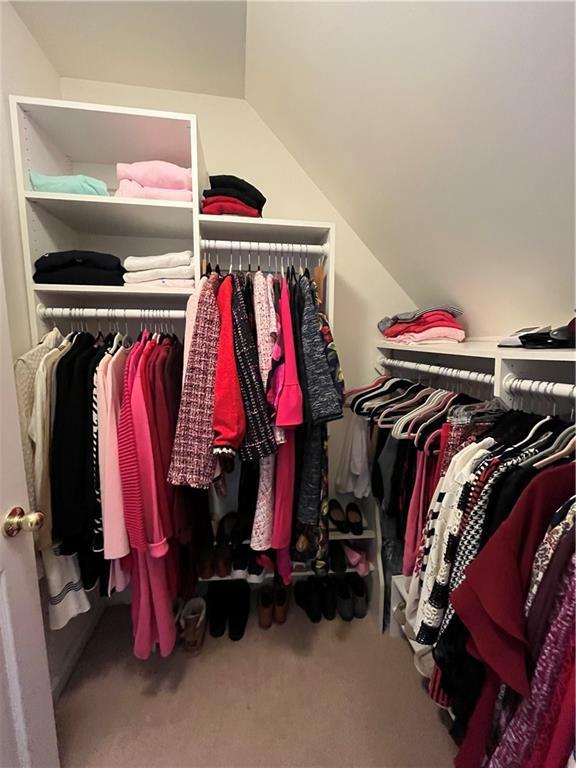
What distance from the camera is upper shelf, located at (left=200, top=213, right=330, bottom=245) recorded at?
1248mm

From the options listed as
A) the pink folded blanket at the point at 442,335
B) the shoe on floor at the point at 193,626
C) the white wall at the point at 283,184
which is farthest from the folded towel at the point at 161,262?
the shoe on floor at the point at 193,626

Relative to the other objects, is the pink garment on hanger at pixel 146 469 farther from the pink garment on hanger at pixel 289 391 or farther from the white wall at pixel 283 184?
the white wall at pixel 283 184

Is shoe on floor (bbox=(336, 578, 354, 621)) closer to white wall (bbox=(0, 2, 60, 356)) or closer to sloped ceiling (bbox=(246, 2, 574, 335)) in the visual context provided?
sloped ceiling (bbox=(246, 2, 574, 335))

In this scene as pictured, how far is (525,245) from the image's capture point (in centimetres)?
95

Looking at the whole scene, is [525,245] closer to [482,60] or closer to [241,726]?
[482,60]

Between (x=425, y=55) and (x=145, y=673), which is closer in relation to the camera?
(x=425, y=55)

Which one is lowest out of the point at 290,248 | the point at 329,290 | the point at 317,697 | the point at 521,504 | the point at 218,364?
the point at 317,697

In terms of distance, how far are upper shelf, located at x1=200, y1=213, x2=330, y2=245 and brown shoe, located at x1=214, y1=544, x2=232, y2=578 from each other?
56.5 inches

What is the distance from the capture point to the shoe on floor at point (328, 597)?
5.45 ft

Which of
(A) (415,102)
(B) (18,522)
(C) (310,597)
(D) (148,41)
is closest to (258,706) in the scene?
(C) (310,597)

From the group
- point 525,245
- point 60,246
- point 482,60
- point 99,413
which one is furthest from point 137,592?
point 482,60

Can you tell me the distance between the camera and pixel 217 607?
1.66m

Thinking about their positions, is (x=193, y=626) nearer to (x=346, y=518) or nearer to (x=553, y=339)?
(x=346, y=518)

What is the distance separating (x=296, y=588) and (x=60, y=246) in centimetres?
202
